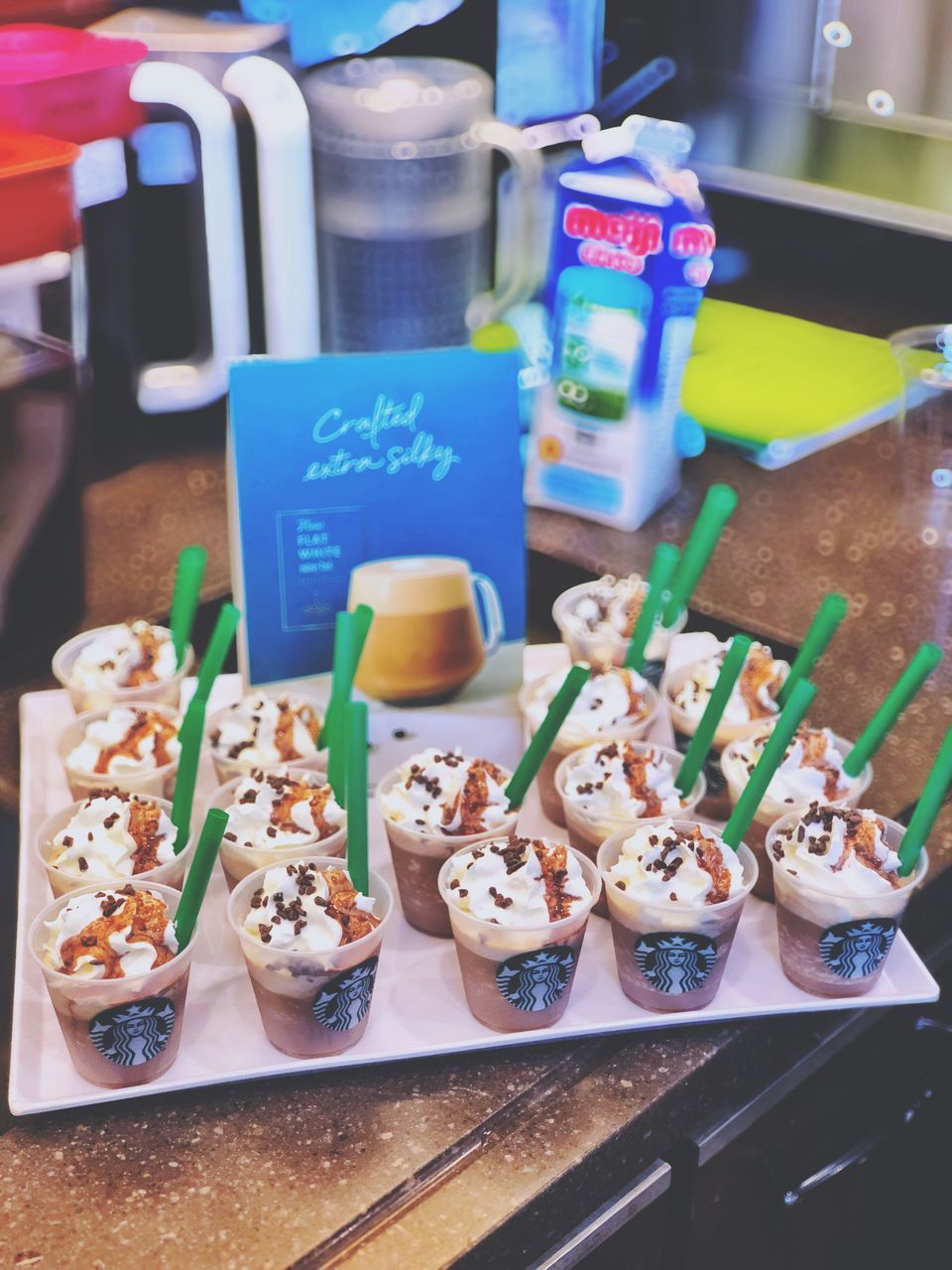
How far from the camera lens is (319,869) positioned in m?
1.34

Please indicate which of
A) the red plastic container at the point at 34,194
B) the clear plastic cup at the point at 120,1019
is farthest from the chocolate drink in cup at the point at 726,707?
the red plastic container at the point at 34,194

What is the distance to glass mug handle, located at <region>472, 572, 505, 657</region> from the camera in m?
1.62

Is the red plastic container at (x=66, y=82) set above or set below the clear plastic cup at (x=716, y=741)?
above

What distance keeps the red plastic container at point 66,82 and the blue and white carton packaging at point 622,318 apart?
0.57 metres

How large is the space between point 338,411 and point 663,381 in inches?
23.0

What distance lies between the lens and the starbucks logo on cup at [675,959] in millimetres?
1291

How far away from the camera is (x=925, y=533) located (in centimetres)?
202

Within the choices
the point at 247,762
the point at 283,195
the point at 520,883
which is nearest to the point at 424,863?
the point at 520,883

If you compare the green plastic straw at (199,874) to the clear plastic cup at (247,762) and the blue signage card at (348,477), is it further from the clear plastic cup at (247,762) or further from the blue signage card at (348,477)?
the blue signage card at (348,477)

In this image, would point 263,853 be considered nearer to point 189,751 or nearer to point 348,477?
point 189,751

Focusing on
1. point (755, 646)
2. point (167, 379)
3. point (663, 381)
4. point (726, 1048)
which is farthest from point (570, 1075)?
point (167, 379)

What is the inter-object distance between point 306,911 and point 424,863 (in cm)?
19

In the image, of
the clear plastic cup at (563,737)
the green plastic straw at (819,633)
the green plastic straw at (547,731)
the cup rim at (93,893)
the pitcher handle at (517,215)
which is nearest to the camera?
the cup rim at (93,893)

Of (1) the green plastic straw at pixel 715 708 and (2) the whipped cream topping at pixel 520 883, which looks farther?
(1) the green plastic straw at pixel 715 708
